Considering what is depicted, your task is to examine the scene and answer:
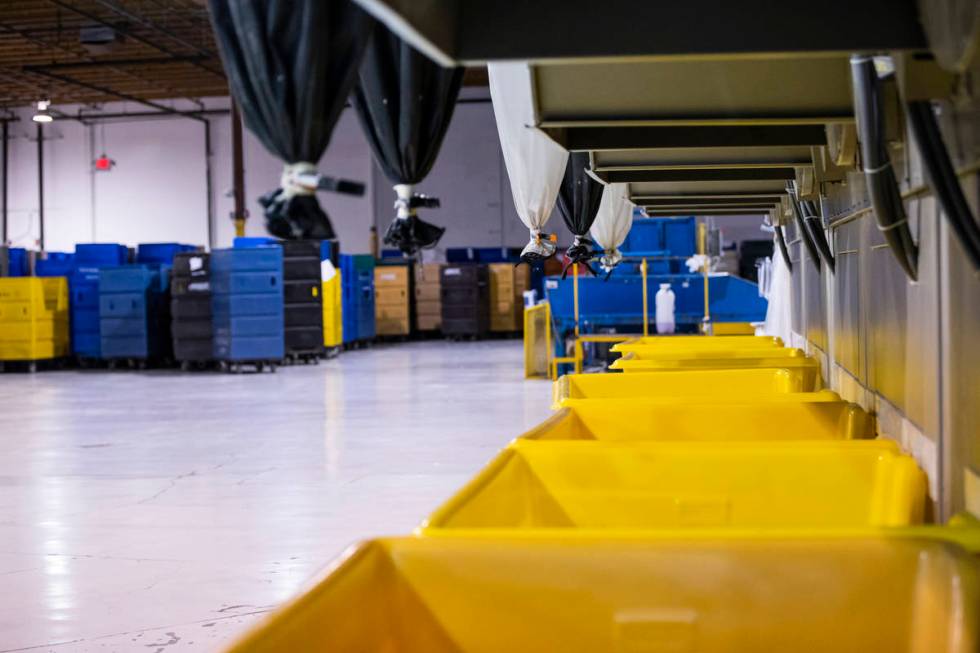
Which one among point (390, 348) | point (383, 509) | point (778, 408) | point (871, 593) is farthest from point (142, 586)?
point (390, 348)

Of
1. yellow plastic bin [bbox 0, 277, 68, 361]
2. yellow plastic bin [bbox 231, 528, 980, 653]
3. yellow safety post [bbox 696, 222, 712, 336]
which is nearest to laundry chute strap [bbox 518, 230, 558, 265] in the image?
yellow plastic bin [bbox 231, 528, 980, 653]

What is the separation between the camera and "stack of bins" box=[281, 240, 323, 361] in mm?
16625

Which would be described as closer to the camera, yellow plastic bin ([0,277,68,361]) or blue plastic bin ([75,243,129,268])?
yellow plastic bin ([0,277,68,361])

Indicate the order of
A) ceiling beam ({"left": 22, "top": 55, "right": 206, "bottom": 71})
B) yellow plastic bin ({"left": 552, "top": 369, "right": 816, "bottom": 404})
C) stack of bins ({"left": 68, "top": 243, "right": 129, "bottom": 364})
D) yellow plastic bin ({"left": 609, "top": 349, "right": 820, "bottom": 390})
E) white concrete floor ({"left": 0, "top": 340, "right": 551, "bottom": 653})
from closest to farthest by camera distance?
white concrete floor ({"left": 0, "top": 340, "right": 551, "bottom": 653}) < yellow plastic bin ({"left": 552, "top": 369, "right": 816, "bottom": 404}) < yellow plastic bin ({"left": 609, "top": 349, "right": 820, "bottom": 390}) < stack of bins ({"left": 68, "top": 243, "right": 129, "bottom": 364}) < ceiling beam ({"left": 22, "top": 55, "right": 206, "bottom": 71})

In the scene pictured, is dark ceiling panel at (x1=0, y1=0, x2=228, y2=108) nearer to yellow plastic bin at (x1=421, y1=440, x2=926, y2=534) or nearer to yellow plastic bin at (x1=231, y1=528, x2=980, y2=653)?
yellow plastic bin at (x1=421, y1=440, x2=926, y2=534)

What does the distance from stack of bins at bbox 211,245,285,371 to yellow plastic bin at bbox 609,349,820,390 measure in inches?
408

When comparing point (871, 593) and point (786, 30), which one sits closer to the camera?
point (871, 593)

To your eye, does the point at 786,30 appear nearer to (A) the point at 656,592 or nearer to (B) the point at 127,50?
(A) the point at 656,592

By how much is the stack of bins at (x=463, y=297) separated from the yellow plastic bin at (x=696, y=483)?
21.1 metres

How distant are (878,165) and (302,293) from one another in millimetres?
14873

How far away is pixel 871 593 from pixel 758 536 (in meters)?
0.21

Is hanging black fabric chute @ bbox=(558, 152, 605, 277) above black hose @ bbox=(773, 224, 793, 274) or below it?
above

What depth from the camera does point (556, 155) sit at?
18.4ft

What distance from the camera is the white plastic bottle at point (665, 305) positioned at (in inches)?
505
